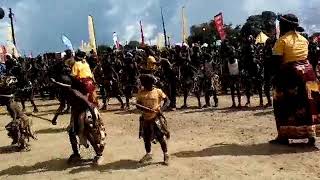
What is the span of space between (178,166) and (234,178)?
116 cm

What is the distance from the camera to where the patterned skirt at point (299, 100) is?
9.61 metres

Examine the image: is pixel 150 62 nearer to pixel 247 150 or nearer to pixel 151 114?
pixel 247 150

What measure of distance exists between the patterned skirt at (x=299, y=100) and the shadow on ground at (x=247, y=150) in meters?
0.22

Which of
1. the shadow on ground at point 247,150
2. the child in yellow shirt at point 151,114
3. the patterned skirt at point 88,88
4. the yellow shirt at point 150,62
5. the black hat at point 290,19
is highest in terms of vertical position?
the black hat at point 290,19

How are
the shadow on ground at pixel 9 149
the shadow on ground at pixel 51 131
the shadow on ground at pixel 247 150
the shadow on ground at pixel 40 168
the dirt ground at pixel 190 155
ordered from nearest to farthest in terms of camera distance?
1. the dirt ground at pixel 190 155
2. the shadow on ground at pixel 247 150
3. the shadow on ground at pixel 40 168
4. the shadow on ground at pixel 9 149
5. the shadow on ground at pixel 51 131

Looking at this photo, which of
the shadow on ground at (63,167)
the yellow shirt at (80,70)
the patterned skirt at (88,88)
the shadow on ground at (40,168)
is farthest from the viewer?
the patterned skirt at (88,88)

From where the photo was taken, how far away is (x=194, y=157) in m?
9.65

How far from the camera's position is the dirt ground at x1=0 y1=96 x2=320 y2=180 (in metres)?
8.51

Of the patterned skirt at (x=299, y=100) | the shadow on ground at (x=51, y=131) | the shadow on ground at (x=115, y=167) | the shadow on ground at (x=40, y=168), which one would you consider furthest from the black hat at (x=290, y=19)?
the shadow on ground at (x=51, y=131)

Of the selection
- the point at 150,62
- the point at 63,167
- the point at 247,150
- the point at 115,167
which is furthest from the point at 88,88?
the point at 150,62

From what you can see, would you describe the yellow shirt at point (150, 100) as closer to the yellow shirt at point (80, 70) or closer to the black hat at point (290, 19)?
the yellow shirt at point (80, 70)

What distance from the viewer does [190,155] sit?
9875 mm

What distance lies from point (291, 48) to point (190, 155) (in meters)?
2.38

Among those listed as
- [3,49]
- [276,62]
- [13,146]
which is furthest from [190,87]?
[3,49]
